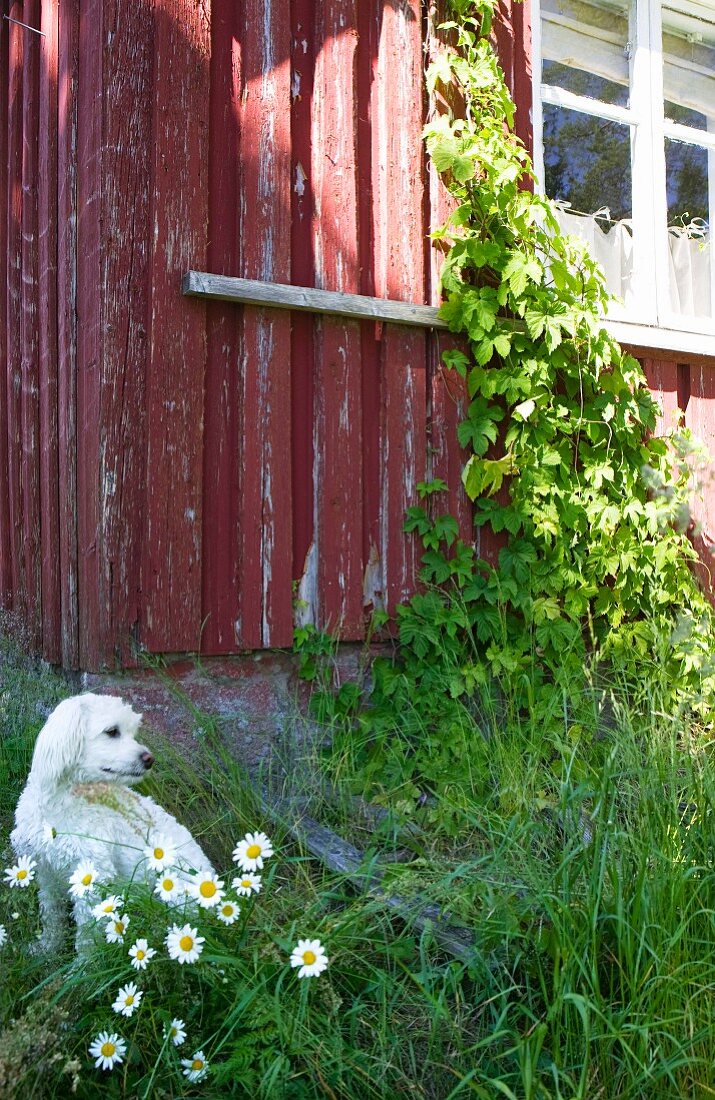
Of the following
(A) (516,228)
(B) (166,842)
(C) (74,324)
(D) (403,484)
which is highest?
(A) (516,228)

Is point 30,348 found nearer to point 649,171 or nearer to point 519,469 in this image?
point 519,469

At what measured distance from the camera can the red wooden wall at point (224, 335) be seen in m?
3.24

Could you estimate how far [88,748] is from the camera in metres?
2.15

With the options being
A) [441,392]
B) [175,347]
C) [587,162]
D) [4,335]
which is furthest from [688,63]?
[4,335]

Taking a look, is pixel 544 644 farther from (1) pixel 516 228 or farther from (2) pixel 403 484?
(1) pixel 516 228

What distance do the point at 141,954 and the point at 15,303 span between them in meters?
3.67

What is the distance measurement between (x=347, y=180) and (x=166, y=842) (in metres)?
2.73

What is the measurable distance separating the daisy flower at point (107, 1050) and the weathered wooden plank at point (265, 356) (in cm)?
176

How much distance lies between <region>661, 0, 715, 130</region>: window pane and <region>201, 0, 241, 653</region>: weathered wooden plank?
106 inches

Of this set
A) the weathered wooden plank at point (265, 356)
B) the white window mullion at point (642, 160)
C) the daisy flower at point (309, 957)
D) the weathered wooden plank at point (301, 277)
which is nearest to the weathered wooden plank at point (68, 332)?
the weathered wooden plank at point (265, 356)

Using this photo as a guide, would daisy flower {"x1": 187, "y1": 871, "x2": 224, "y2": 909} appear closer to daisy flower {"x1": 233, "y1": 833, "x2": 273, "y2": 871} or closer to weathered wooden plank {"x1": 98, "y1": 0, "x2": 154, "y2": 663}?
daisy flower {"x1": 233, "y1": 833, "x2": 273, "y2": 871}

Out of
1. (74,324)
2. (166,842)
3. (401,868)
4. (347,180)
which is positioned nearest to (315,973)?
(166,842)

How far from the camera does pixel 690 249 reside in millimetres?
5043

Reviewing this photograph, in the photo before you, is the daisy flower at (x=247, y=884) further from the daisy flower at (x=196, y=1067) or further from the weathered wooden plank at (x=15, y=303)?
the weathered wooden plank at (x=15, y=303)
